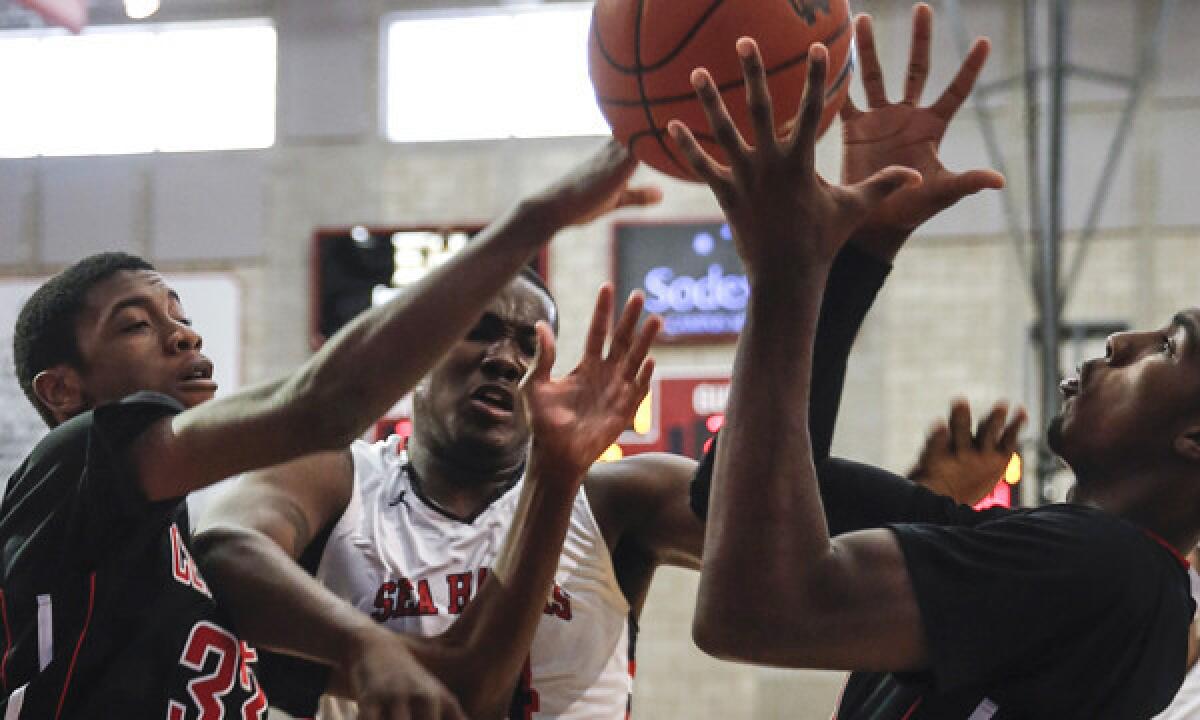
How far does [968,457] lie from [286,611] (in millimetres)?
1339

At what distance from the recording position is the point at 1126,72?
34.6 feet

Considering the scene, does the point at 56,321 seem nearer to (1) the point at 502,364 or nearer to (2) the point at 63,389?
(2) the point at 63,389

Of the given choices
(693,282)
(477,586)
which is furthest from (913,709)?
(693,282)

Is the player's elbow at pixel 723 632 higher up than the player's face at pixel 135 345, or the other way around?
the player's face at pixel 135 345

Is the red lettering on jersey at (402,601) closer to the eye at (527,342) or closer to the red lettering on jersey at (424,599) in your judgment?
the red lettering on jersey at (424,599)

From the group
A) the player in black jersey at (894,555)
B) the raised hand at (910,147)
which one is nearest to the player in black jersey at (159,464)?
the raised hand at (910,147)

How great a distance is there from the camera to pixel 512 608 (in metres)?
2.79

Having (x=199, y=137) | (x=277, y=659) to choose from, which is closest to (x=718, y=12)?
(x=277, y=659)

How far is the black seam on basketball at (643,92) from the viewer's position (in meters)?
2.64

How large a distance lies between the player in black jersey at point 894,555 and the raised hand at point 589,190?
879 millimetres

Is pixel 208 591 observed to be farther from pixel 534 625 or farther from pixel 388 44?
pixel 388 44

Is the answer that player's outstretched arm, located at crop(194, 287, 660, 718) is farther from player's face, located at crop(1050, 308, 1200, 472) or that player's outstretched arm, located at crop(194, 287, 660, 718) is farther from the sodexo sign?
the sodexo sign

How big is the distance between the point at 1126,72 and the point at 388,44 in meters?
5.42

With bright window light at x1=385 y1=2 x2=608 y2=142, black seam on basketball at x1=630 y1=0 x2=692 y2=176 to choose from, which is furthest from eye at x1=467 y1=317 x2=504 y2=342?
bright window light at x1=385 y1=2 x2=608 y2=142
